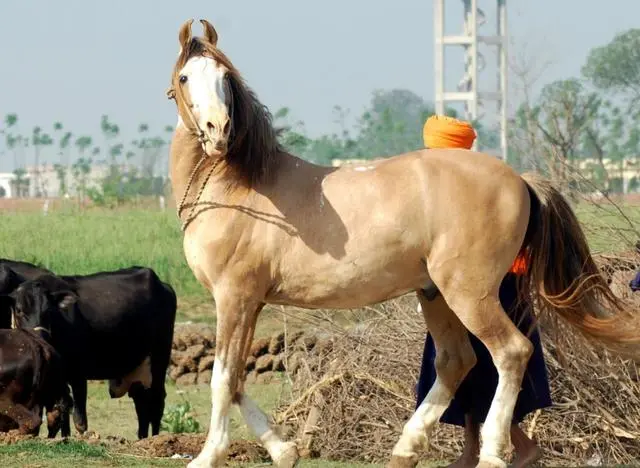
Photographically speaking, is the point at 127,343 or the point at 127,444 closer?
the point at 127,444

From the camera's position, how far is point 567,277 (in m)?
7.54

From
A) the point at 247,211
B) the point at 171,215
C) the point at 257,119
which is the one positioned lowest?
the point at 171,215

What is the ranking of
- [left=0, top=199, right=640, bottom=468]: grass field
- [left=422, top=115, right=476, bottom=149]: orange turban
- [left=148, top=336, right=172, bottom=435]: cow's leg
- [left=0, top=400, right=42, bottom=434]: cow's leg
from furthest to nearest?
[left=148, top=336, right=172, bottom=435]: cow's leg
[left=0, top=400, right=42, bottom=434]: cow's leg
[left=0, top=199, right=640, bottom=468]: grass field
[left=422, top=115, right=476, bottom=149]: orange turban

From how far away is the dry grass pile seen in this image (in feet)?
30.1

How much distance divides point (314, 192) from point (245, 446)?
235cm

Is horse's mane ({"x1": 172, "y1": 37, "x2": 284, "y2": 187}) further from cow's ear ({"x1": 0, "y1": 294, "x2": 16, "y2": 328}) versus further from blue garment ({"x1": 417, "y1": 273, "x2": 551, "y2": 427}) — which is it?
cow's ear ({"x1": 0, "y1": 294, "x2": 16, "y2": 328})

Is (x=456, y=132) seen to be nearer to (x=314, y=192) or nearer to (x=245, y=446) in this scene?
(x=314, y=192)

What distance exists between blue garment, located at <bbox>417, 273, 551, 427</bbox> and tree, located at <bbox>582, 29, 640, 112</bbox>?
52.6 meters

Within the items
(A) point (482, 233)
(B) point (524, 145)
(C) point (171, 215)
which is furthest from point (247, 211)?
(C) point (171, 215)

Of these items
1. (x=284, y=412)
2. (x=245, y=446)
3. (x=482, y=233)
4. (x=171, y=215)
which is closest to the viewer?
(x=482, y=233)

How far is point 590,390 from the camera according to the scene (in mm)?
9250

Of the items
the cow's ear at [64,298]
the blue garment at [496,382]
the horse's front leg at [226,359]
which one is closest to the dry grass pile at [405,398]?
the blue garment at [496,382]

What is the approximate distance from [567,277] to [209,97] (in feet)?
7.09

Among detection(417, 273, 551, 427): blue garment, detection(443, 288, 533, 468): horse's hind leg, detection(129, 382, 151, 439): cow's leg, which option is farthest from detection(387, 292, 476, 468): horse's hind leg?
detection(129, 382, 151, 439): cow's leg
